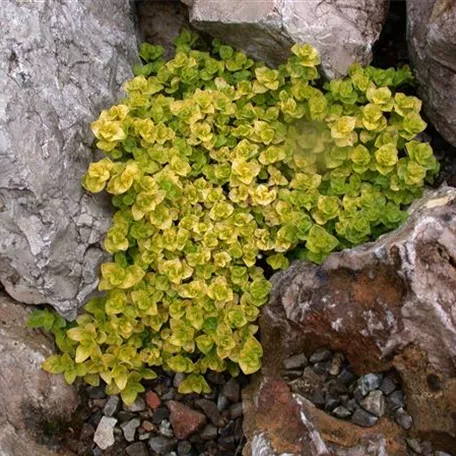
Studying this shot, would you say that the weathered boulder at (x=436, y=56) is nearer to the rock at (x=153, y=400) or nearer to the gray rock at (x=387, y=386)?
the gray rock at (x=387, y=386)

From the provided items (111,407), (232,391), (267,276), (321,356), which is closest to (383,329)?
(321,356)

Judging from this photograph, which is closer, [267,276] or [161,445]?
[161,445]

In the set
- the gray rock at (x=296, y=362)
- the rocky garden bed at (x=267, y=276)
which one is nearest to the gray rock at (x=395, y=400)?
the rocky garden bed at (x=267, y=276)

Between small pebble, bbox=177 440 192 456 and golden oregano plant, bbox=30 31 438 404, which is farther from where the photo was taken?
small pebble, bbox=177 440 192 456

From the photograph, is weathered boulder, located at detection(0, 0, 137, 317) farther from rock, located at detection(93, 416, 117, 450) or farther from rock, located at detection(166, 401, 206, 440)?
rock, located at detection(166, 401, 206, 440)

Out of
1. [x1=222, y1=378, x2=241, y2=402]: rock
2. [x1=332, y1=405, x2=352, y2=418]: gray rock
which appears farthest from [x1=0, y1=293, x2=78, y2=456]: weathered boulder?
[x1=332, y1=405, x2=352, y2=418]: gray rock

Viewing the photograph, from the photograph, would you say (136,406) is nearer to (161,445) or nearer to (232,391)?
(161,445)
